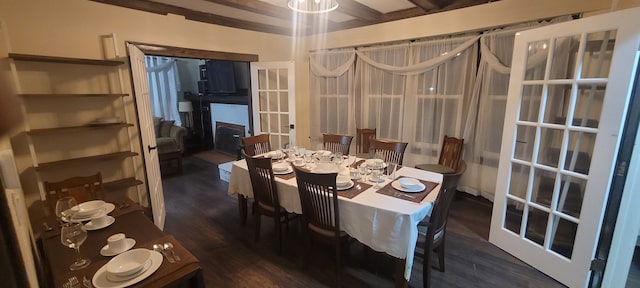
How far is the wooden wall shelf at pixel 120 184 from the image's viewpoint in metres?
2.84

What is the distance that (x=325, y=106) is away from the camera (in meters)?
4.60

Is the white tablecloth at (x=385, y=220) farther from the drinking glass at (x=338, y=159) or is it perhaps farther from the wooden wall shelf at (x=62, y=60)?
the wooden wall shelf at (x=62, y=60)

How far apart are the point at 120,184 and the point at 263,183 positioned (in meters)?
1.64

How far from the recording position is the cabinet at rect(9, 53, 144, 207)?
2.40 meters

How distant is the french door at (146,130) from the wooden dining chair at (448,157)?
2.94 m

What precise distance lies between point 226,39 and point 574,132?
3.83 m

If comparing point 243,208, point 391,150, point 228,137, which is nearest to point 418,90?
point 391,150

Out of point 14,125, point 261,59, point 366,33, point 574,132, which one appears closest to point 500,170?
point 574,132

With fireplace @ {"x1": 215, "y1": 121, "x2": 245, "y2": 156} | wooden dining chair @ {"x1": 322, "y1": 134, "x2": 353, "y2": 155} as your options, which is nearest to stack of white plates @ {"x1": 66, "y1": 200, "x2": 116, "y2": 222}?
wooden dining chair @ {"x1": 322, "y1": 134, "x2": 353, "y2": 155}

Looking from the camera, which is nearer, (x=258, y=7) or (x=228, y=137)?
(x=258, y=7)

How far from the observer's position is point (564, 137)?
2041 millimetres

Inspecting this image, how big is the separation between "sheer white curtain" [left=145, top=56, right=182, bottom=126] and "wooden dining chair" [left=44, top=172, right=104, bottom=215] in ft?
15.0

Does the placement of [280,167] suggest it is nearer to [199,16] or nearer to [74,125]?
[74,125]

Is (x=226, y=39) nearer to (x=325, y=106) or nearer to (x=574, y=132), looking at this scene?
(x=325, y=106)
